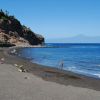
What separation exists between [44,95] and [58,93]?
1.15m

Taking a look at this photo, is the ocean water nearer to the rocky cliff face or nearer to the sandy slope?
the sandy slope

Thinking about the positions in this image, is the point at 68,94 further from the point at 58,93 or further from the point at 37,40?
the point at 37,40

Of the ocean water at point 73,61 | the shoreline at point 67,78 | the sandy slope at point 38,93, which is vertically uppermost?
the sandy slope at point 38,93

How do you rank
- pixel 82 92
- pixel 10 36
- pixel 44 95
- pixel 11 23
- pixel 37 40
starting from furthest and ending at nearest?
pixel 37 40
pixel 11 23
pixel 10 36
pixel 82 92
pixel 44 95

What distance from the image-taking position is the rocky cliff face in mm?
153625

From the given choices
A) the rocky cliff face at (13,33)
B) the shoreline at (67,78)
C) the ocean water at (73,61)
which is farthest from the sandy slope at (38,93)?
the rocky cliff face at (13,33)

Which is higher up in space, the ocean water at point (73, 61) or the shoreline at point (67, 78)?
the shoreline at point (67, 78)

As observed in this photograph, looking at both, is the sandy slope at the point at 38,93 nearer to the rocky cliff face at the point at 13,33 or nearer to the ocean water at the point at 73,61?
the ocean water at the point at 73,61

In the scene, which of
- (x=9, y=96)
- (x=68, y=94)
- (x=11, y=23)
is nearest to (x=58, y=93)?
(x=68, y=94)

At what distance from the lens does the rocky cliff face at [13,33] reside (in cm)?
15362

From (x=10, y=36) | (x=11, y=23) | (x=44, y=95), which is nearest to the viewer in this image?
(x=44, y=95)

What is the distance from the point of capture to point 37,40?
19700 centimetres

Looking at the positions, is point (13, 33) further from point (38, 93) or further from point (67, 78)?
point (38, 93)

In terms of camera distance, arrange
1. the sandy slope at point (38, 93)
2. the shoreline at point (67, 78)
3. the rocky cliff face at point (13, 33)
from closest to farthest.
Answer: the sandy slope at point (38, 93) < the shoreline at point (67, 78) < the rocky cliff face at point (13, 33)
